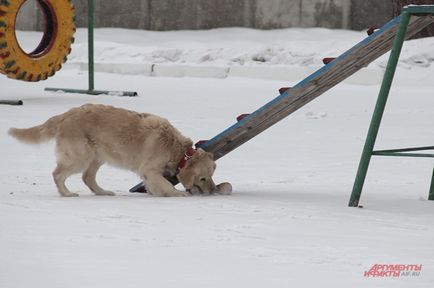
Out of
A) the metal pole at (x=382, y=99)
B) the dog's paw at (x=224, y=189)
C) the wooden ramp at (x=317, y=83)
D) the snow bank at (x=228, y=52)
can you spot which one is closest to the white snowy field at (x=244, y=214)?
the dog's paw at (x=224, y=189)

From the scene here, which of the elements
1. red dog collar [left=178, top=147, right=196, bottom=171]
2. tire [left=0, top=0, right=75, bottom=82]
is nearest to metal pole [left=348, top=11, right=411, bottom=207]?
red dog collar [left=178, top=147, right=196, bottom=171]

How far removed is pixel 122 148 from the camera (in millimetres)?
6980

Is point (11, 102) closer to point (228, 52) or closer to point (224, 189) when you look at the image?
point (228, 52)

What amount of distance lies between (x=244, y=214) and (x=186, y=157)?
1.14 metres

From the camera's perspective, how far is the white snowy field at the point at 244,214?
433cm

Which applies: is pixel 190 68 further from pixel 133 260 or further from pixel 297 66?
pixel 133 260

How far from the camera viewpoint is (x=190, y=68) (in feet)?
54.9

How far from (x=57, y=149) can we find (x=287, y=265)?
2.83 metres

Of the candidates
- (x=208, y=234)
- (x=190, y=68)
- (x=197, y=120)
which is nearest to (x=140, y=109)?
(x=197, y=120)

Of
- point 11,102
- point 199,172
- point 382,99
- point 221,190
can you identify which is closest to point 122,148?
point 199,172

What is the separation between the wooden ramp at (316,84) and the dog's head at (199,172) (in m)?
0.19

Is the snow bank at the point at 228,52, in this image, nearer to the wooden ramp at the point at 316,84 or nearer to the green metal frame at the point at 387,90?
the wooden ramp at the point at 316,84

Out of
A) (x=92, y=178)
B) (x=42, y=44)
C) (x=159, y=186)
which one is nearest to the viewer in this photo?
(x=159, y=186)

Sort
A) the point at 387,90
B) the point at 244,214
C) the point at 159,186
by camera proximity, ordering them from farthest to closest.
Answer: the point at 159,186
the point at 387,90
the point at 244,214
